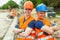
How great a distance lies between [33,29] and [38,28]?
100 millimetres

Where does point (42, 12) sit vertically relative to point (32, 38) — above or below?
above

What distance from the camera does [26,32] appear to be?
4.41 meters

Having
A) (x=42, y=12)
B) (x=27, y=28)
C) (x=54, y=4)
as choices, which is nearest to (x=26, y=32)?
(x=27, y=28)

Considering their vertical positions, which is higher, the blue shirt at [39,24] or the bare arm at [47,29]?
the blue shirt at [39,24]

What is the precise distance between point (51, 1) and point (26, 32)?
25548 millimetres

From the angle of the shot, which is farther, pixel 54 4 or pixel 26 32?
pixel 54 4

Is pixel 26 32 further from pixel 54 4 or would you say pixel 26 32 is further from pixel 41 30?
pixel 54 4

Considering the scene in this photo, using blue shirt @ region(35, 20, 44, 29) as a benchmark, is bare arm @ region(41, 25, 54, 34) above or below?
below

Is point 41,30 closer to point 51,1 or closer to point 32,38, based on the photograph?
point 32,38

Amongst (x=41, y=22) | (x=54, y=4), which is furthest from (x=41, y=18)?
(x=54, y=4)

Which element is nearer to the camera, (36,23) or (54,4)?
(36,23)

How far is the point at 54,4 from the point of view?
29.3 m

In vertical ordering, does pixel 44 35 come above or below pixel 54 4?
above

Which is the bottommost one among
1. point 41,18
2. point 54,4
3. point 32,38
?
point 54,4
